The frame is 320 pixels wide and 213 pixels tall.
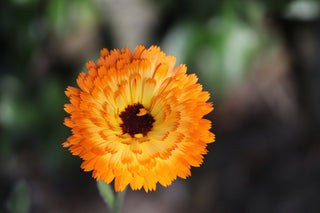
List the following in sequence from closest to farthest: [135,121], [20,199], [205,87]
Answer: [135,121]
[20,199]
[205,87]

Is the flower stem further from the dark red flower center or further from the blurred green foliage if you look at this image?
the blurred green foliage

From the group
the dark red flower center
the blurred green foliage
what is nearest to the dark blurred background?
the blurred green foliage

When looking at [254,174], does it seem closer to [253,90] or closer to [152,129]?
[253,90]

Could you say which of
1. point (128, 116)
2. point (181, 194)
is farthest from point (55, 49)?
point (128, 116)

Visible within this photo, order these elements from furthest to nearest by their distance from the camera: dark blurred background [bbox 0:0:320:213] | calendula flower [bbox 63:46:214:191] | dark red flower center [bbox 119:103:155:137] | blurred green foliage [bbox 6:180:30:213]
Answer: dark blurred background [bbox 0:0:320:213] → blurred green foliage [bbox 6:180:30:213] → dark red flower center [bbox 119:103:155:137] → calendula flower [bbox 63:46:214:191]

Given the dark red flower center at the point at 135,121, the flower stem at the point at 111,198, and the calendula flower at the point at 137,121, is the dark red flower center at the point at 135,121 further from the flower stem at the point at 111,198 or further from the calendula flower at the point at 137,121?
the flower stem at the point at 111,198

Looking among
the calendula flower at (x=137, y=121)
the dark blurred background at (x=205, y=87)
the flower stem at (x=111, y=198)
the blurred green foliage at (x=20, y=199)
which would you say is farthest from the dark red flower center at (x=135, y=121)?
the dark blurred background at (x=205, y=87)

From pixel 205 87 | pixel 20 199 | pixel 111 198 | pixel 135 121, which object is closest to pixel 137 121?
pixel 135 121

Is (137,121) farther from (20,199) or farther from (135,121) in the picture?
(20,199)

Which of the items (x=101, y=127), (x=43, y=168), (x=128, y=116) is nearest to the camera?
(x=101, y=127)
